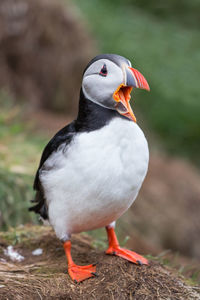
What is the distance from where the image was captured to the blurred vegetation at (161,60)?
1034 cm

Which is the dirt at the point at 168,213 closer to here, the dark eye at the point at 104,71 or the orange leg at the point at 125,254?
the orange leg at the point at 125,254

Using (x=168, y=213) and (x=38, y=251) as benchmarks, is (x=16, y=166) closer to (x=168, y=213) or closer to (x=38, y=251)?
(x=38, y=251)

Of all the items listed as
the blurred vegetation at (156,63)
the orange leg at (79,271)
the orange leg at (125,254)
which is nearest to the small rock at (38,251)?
the orange leg at (79,271)

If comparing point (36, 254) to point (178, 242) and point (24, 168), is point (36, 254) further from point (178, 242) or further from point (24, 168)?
point (178, 242)

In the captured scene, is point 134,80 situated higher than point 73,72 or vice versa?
point 134,80

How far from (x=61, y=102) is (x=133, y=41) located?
11.0 ft

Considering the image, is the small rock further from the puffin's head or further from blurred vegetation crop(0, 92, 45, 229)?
the puffin's head

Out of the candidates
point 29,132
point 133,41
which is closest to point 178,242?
point 29,132

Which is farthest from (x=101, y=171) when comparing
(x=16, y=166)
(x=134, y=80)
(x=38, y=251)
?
(x=16, y=166)

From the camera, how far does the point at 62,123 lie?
7699 mm

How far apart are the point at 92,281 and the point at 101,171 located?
0.74 m

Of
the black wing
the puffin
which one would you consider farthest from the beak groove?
the black wing

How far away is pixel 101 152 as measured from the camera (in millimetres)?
2826

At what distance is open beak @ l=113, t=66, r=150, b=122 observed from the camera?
269 centimetres
